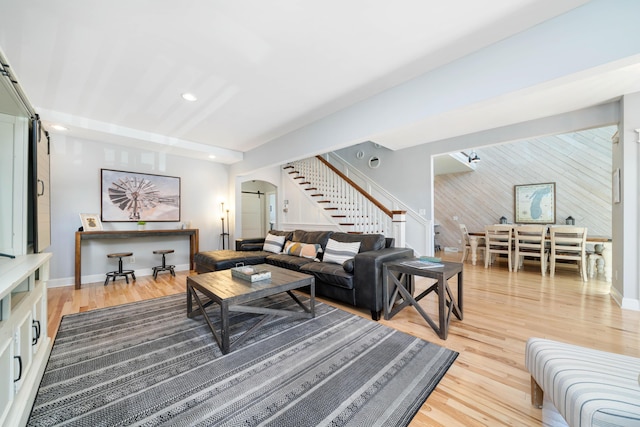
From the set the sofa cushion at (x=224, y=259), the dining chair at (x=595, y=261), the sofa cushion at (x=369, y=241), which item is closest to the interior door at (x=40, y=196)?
the sofa cushion at (x=224, y=259)

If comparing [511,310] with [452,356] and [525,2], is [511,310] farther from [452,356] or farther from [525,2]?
[525,2]

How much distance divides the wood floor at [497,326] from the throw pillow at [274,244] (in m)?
1.42

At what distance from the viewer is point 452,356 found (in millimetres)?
1902

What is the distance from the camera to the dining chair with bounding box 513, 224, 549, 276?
4.48 metres

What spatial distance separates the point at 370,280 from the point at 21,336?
2469 mm

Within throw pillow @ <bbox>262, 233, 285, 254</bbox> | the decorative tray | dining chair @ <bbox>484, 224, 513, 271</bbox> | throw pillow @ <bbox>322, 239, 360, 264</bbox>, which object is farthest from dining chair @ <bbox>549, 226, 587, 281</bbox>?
the decorative tray

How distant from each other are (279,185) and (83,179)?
367 cm

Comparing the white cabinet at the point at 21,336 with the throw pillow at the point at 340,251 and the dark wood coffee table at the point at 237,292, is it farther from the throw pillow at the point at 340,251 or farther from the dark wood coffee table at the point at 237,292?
the throw pillow at the point at 340,251

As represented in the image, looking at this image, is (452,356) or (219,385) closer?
(219,385)

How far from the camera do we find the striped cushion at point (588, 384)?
2.83 feet

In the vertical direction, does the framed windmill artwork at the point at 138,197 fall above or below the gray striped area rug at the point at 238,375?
above

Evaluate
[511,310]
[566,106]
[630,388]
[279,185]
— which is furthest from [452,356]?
[279,185]

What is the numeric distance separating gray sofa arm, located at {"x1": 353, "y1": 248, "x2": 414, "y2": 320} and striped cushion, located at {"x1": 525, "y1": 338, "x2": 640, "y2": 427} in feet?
4.50

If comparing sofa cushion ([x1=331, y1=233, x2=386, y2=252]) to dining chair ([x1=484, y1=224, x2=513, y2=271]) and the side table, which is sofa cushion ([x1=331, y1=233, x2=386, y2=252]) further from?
dining chair ([x1=484, y1=224, x2=513, y2=271])
